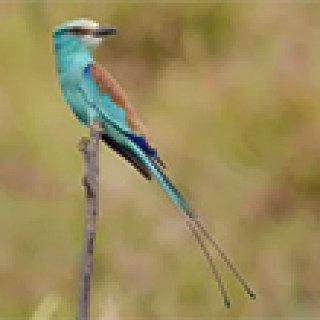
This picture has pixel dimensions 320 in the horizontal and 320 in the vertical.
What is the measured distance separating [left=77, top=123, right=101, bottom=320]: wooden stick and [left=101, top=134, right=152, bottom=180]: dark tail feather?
9 cm

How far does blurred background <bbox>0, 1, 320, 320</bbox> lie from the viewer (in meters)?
5.16

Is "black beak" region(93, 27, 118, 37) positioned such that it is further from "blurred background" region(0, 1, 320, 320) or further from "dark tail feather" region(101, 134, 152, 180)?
"blurred background" region(0, 1, 320, 320)

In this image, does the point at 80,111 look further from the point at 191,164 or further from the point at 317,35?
the point at 317,35

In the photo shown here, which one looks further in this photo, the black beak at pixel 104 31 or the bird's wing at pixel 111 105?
the bird's wing at pixel 111 105

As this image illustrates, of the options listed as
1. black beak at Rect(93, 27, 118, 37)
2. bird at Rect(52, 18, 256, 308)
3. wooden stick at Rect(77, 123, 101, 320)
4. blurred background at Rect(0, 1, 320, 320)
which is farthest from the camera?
blurred background at Rect(0, 1, 320, 320)

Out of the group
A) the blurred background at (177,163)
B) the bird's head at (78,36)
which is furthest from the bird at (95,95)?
the blurred background at (177,163)

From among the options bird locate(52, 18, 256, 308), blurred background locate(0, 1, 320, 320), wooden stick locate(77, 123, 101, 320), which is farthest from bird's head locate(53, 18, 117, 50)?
blurred background locate(0, 1, 320, 320)

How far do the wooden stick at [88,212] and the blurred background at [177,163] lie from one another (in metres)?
1.74

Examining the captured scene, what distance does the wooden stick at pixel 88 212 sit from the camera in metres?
2.49

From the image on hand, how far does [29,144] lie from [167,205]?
0.50 m

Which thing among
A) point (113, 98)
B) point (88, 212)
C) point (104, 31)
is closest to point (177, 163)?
point (113, 98)

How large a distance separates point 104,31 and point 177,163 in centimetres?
268

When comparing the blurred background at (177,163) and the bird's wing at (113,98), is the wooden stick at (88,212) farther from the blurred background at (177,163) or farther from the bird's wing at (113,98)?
the blurred background at (177,163)

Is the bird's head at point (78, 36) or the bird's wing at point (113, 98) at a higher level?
the bird's head at point (78, 36)
